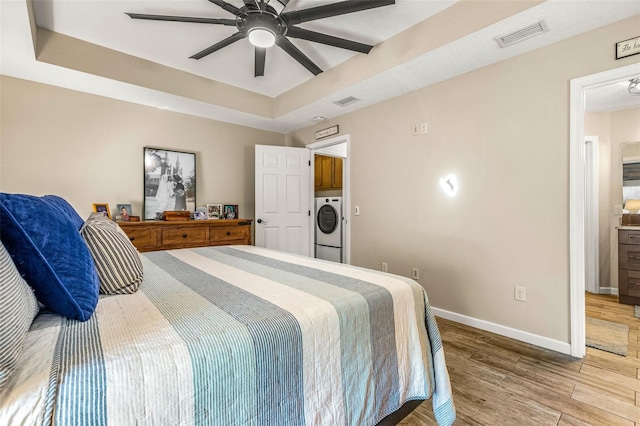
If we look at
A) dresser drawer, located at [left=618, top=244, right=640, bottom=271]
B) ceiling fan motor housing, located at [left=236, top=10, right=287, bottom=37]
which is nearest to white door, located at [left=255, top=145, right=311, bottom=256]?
ceiling fan motor housing, located at [left=236, top=10, right=287, bottom=37]

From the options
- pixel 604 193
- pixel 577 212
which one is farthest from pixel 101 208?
pixel 604 193

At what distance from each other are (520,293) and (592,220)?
7.98 feet

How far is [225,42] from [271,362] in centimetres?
218

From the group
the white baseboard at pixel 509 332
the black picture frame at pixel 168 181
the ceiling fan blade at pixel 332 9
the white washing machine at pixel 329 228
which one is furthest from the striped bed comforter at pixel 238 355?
the white washing machine at pixel 329 228

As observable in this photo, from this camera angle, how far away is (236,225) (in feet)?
12.4

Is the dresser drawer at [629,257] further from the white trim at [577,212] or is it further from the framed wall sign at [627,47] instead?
the framed wall sign at [627,47]

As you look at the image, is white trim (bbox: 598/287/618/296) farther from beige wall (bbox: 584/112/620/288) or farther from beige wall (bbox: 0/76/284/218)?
beige wall (bbox: 0/76/284/218)

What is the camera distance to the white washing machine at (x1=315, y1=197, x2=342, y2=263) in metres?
4.91

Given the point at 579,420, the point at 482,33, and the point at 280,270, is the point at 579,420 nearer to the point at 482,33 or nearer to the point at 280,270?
the point at 280,270

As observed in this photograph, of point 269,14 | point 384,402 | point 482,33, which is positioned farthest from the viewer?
point 482,33

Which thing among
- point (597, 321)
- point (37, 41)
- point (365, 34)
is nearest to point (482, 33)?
point (365, 34)

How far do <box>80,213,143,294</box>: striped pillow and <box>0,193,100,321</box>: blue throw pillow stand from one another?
0.65 ft

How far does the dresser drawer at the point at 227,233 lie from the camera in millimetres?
3570

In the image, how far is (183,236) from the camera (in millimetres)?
3369
